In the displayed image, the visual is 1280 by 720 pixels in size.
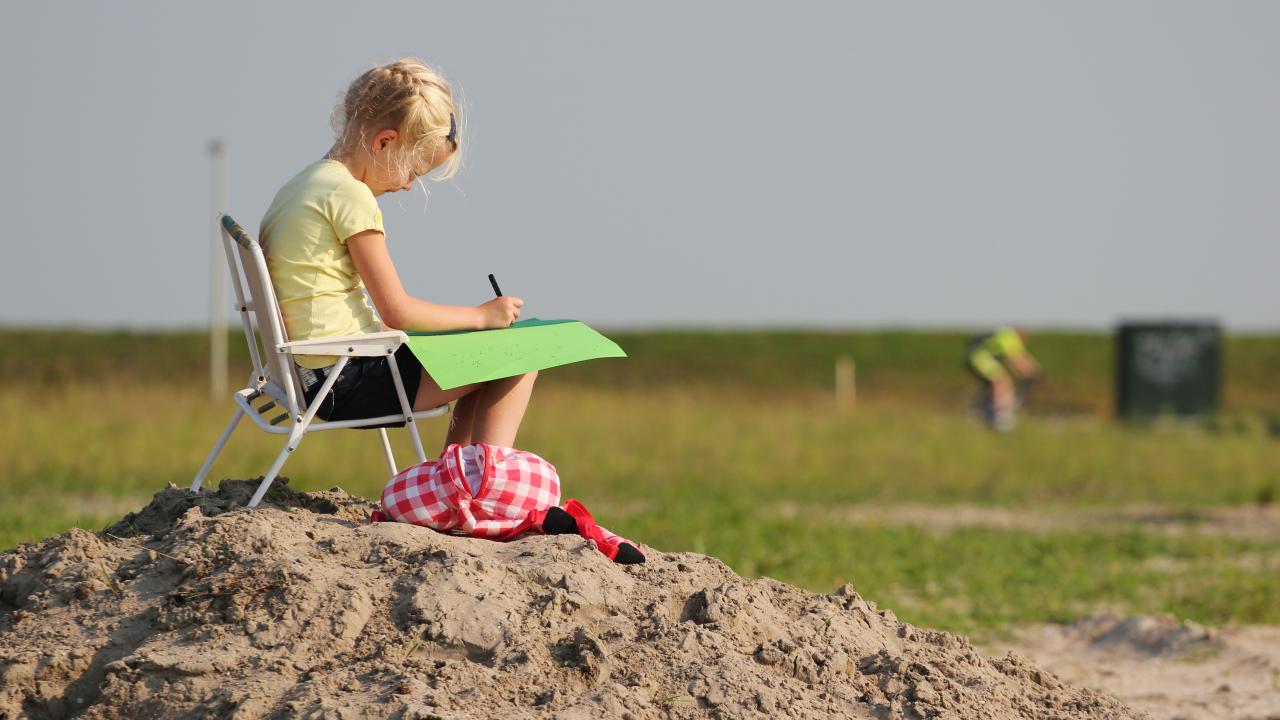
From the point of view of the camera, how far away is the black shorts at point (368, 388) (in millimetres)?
4094

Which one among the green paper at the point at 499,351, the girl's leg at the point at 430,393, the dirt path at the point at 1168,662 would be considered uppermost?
the green paper at the point at 499,351

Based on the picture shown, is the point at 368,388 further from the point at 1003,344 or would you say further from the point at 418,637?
the point at 1003,344

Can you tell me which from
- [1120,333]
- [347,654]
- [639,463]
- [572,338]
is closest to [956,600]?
[572,338]

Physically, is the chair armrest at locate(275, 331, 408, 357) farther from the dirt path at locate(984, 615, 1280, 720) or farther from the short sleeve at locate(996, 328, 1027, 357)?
the short sleeve at locate(996, 328, 1027, 357)

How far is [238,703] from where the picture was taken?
3.21m

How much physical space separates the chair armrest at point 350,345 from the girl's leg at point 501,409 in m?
0.35

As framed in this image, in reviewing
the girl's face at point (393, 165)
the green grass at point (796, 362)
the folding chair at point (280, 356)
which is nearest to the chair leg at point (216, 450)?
the folding chair at point (280, 356)

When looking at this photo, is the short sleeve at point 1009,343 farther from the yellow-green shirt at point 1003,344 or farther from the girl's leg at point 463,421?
the girl's leg at point 463,421

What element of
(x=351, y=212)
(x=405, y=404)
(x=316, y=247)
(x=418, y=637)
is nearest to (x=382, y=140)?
(x=351, y=212)

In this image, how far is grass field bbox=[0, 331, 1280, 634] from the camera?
8.01 metres

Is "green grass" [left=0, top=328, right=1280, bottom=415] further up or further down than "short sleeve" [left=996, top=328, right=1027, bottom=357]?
further down

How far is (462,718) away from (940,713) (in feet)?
4.05

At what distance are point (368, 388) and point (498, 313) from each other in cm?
45

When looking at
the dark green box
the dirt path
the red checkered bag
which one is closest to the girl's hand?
the red checkered bag
